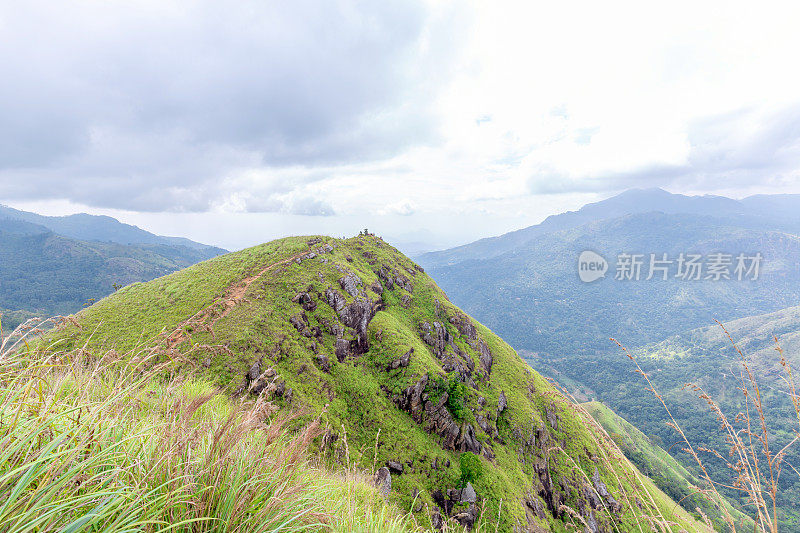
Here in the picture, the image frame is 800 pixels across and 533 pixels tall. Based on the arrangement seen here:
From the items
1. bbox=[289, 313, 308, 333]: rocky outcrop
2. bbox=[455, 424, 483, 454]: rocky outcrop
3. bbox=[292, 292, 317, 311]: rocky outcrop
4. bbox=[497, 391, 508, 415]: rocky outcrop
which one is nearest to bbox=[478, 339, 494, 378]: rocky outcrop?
bbox=[497, 391, 508, 415]: rocky outcrop

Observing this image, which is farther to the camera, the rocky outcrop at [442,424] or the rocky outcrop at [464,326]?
the rocky outcrop at [464,326]

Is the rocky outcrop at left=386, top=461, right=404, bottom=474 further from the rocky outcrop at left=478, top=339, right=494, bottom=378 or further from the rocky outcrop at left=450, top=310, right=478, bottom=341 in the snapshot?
the rocky outcrop at left=450, top=310, right=478, bottom=341

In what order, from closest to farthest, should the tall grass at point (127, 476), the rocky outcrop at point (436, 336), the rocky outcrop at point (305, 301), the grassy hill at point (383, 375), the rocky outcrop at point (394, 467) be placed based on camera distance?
the tall grass at point (127, 476) → the grassy hill at point (383, 375) → the rocky outcrop at point (394, 467) → the rocky outcrop at point (305, 301) → the rocky outcrop at point (436, 336)

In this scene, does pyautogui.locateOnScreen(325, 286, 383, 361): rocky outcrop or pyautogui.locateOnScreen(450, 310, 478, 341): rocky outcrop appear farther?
pyautogui.locateOnScreen(450, 310, 478, 341): rocky outcrop

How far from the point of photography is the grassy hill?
95.5 ft

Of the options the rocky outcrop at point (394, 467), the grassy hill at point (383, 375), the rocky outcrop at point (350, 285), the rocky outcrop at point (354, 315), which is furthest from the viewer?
the rocky outcrop at point (350, 285)

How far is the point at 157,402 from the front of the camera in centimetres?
470

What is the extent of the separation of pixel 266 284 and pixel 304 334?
8.29m

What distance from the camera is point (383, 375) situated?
37719mm

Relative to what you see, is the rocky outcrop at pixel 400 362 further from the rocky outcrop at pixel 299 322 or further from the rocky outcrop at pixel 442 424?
the rocky outcrop at pixel 299 322

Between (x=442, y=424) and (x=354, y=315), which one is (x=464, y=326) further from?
(x=354, y=315)

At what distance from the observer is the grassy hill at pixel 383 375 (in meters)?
29.1

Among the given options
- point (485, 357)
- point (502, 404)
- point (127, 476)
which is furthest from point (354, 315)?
point (127, 476)

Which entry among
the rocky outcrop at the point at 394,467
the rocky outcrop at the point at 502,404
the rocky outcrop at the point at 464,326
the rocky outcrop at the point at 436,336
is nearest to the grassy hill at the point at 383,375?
the rocky outcrop at the point at 394,467
